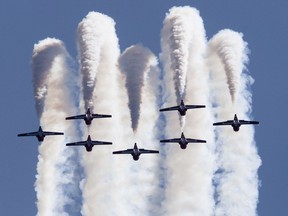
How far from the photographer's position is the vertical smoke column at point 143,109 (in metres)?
138

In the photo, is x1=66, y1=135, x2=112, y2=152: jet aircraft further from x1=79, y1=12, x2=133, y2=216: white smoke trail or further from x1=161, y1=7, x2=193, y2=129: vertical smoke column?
x1=161, y1=7, x2=193, y2=129: vertical smoke column

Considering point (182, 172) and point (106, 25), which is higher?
point (106, 25)

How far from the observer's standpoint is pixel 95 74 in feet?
449

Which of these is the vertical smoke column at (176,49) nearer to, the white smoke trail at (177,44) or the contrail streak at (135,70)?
the white smoke trail at (177,44)

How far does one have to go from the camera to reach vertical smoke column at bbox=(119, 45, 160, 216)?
138250mm

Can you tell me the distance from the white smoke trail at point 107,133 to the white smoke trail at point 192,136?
4046 millimetres

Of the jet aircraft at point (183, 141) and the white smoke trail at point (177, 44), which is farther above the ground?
the white smoke trail at point (177, 44)

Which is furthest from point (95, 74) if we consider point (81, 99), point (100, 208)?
point (100, 208)

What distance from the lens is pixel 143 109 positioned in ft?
456

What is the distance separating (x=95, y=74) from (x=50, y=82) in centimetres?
526

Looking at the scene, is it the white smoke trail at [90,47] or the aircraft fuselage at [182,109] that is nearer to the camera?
the white smoke trail at [90,47]

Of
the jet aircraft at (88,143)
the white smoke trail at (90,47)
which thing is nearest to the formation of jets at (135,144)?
the jet aircraft at (88,143)

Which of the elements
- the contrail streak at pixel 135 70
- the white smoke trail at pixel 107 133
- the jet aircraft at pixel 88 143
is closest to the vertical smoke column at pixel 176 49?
the contrail streak at pixel 135 70

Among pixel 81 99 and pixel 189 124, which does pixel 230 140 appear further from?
pixel 81 99
